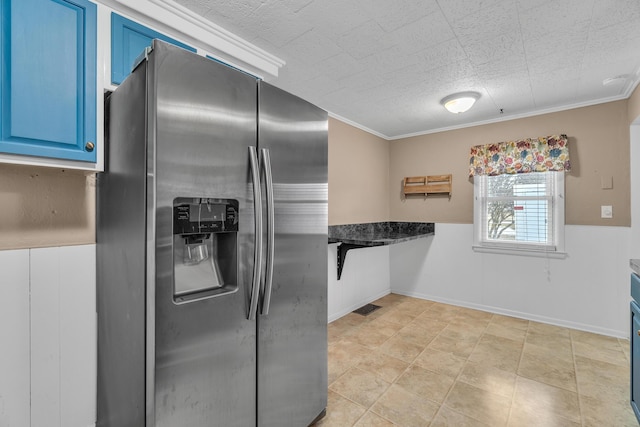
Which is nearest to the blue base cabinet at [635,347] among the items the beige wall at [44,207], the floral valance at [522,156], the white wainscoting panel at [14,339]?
the floral valance at [522,156]

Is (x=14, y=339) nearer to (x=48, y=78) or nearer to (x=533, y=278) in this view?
(x=48, y=78)

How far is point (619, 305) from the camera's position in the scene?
288 centimetres

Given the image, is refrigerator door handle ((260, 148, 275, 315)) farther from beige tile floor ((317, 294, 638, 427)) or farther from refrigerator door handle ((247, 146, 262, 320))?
beige tile floor ((317, 294, 638, 427))

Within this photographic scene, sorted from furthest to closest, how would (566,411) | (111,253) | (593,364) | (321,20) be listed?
(593,364)
(566,411)
(321,20)
(111,253)

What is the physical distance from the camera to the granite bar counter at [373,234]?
294 centimetres

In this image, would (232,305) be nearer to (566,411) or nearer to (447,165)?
(566,411)

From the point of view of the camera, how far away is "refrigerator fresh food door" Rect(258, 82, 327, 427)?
1.38 metres

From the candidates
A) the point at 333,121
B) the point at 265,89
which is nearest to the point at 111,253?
the point at 265,89

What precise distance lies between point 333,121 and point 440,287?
2567 mm

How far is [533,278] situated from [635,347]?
170cm

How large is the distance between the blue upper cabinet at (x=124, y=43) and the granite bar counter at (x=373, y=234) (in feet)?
7.14

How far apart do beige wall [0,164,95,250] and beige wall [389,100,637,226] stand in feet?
12.2

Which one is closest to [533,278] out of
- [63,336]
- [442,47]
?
[442,47]

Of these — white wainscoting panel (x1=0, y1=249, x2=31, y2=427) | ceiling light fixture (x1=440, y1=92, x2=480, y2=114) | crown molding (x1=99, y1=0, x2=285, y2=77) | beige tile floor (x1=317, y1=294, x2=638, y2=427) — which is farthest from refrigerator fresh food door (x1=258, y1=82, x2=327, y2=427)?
ceiling light fixture (x1=440, y1=92, x2=480, y2=114)
